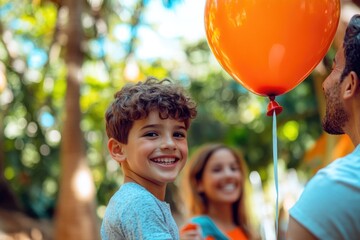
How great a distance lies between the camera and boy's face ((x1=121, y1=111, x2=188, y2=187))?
236 cm

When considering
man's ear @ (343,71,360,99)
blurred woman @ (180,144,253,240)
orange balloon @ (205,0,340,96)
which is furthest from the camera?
blurred woman @ (180,144,253,240)

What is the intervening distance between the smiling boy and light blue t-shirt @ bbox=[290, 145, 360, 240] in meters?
0.53

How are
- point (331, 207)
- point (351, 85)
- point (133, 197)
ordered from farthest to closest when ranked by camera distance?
point (133, 197) → point (351, 85) → point (331, 207)

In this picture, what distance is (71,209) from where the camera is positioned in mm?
8742

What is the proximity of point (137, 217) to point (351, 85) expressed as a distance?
0.77 metres

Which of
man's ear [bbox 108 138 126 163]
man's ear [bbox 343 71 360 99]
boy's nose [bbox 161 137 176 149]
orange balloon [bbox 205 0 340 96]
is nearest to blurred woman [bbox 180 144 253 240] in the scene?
orange balloon [bbox 205 0 340 96]

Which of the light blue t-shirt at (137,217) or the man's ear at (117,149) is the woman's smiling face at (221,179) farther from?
the light blue t-shirt at (137,217)

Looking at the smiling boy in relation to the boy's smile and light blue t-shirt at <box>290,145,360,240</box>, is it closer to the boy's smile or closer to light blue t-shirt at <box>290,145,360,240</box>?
the boy's smile

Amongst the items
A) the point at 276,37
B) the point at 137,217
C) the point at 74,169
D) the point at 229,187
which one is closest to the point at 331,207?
the point at 137,217

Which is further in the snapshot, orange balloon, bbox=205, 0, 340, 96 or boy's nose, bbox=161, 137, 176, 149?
orange balloon, bbox=205, 0, 340, 96

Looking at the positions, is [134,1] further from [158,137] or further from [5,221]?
[158,137]

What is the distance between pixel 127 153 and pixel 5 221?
847cm

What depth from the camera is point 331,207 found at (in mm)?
1847

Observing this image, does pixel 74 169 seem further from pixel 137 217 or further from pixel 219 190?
pixel 137 217
